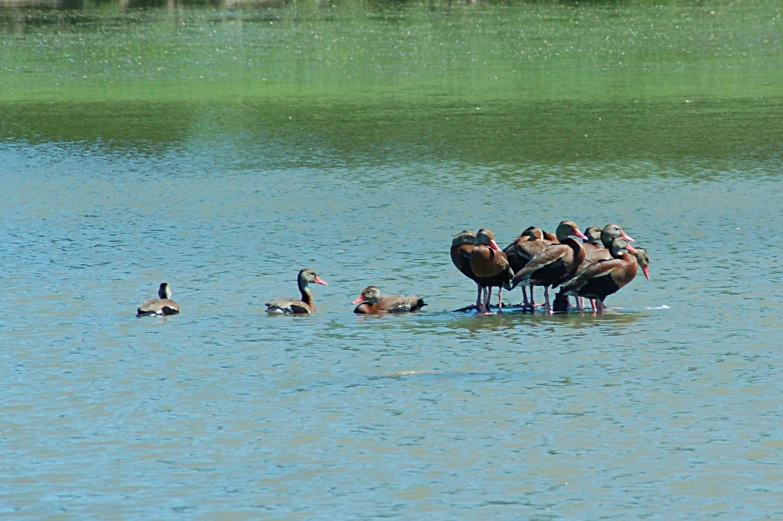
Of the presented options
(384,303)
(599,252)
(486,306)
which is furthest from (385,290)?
(599,252)

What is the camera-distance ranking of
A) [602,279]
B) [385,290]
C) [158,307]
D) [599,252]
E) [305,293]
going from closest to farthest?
[602,279] < [158,307] < [305,293] < [599,252] < [385,290]

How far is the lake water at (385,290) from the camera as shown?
10.9 meters

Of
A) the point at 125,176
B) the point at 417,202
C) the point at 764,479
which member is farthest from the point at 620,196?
the point at 764,479

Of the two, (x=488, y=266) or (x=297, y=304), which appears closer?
(x=297, y=304)

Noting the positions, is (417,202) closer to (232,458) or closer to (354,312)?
(354,312)

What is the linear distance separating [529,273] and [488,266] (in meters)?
0.54

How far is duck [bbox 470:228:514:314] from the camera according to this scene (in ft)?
55.7

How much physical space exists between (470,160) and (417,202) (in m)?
4.56

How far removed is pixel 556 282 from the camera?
16922mm

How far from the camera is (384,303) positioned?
1670 cm

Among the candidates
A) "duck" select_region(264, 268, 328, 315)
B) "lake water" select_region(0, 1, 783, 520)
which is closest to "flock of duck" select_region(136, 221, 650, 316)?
"duck" select_region(264, 268, 328, 315)

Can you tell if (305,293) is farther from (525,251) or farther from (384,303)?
(525,251)

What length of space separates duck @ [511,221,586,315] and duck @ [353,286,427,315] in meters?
1.31

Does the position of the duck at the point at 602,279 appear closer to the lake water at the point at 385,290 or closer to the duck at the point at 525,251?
the lake water at the point at 385,290
